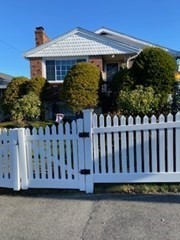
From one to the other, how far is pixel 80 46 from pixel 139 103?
437 inches

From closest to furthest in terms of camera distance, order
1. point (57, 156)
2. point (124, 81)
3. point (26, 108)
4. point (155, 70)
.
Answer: point (57, 156) → point (155, 70) → point (124, 81) → point (26, 108)

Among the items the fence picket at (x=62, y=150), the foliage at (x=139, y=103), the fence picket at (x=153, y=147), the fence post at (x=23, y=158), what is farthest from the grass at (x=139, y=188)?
the foliage at (x=139, y=103)

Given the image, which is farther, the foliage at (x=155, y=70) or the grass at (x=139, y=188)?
the foliage at (x=155, y=70)

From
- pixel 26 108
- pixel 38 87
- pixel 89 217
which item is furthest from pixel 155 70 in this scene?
pixel 89 217

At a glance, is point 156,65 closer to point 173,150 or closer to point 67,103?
point 67,103

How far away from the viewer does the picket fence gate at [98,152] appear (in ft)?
18.2

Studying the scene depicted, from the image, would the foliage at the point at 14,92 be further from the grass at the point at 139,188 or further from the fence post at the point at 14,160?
the grass at the point at 139,188

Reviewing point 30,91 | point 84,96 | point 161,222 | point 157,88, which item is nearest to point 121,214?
point 161,222

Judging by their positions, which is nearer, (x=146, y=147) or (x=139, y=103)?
(x=146, y=147)

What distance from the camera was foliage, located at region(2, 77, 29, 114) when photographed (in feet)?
60.3

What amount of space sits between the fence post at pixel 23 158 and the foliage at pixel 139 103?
5.48 m

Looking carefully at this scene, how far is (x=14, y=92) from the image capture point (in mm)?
18516

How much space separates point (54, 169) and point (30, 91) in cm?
1265

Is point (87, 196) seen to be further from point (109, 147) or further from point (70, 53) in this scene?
point (70, 53)
